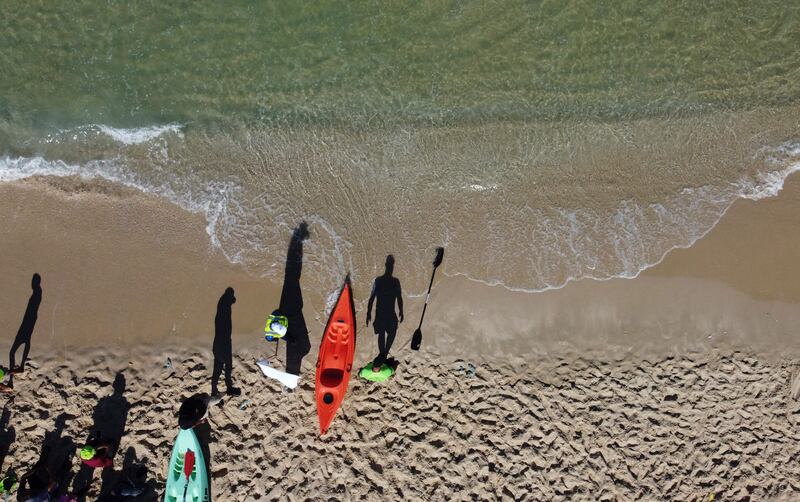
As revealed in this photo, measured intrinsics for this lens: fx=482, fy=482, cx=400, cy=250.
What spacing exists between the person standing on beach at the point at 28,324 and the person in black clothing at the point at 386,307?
705cm

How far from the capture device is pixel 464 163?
1076 centimetres

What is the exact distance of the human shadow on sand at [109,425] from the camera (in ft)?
32.1

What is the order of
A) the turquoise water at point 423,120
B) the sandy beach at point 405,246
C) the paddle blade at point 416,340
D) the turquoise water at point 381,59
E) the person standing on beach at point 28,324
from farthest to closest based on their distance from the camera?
the turquoise water at point 381,59
the turquoise water at point 423,120
the person standing on beach at point 28,324
the paddle blade at point 416,340
the sandy beach at point 405,246

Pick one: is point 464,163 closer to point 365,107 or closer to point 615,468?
point 365,107

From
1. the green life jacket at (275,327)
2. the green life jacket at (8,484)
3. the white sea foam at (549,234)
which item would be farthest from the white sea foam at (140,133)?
the green life jacket at (8,484)

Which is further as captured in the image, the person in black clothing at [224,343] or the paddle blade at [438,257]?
the paddle blade at [438,257]

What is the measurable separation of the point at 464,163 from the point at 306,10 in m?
5.31

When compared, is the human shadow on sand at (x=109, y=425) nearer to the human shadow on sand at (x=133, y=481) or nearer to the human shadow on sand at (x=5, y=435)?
the human shadow on sand at (x=133, y=481)

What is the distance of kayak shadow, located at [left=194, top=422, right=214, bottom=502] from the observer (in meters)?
9.66

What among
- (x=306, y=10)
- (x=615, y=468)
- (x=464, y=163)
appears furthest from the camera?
(x=306, y=10)

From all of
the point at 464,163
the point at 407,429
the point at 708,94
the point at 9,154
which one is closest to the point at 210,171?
the point at 9,154

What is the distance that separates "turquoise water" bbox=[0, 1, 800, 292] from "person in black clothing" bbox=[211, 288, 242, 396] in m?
0.93

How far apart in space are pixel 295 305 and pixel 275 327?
31.3 inches

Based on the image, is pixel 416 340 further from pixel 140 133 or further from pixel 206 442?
pixel 140 133
